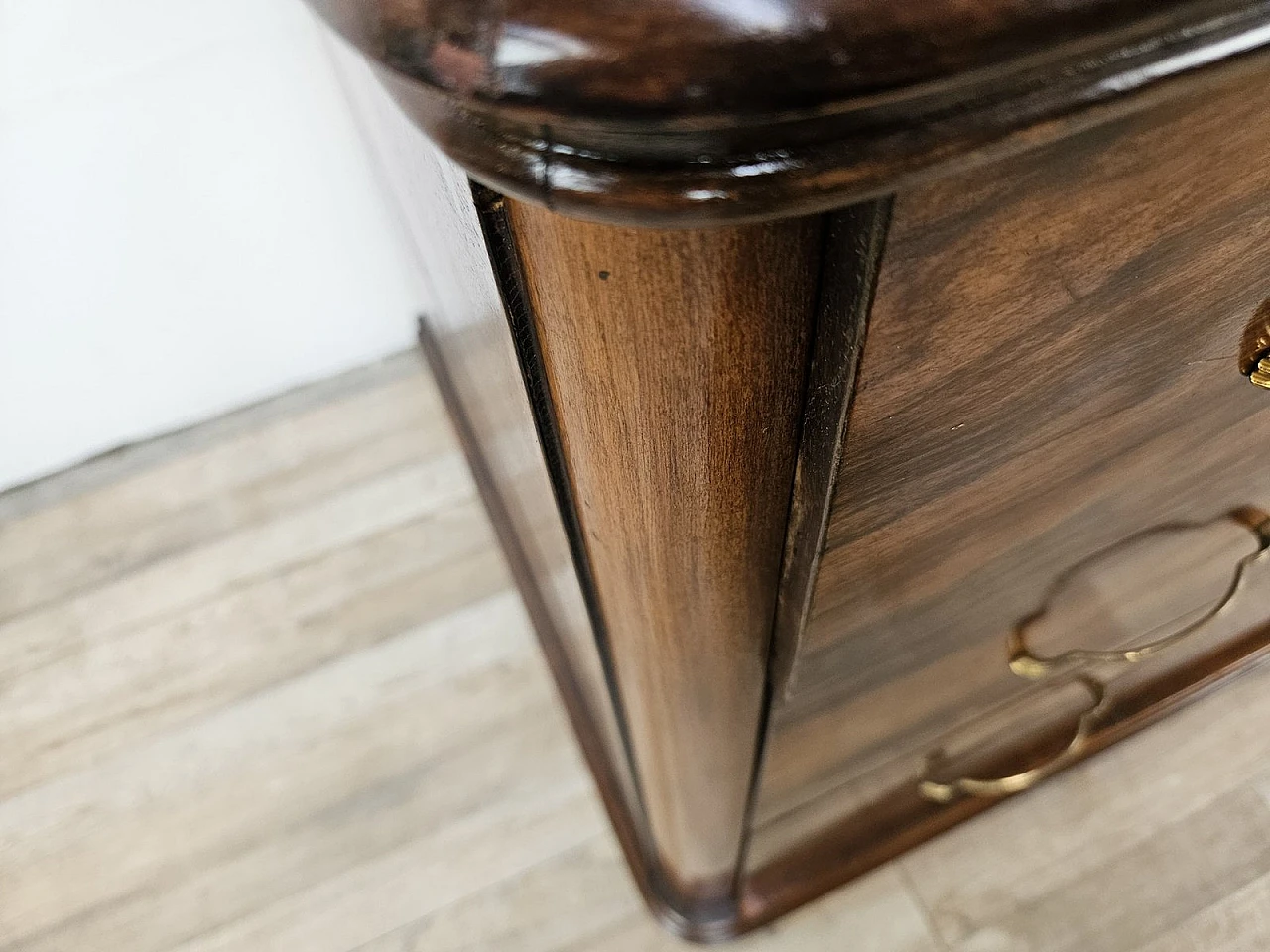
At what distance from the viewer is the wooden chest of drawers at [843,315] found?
0.45ft

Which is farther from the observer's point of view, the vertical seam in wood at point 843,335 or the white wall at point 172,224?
the white wall at point 172,224

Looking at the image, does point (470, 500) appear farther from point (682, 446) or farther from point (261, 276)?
point (682, 446)

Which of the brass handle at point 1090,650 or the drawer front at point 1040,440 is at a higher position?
the drawer front at point 1040,440

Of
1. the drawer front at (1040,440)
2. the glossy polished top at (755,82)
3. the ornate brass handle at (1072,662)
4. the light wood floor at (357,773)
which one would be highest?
the glossy polished top at (755,82)

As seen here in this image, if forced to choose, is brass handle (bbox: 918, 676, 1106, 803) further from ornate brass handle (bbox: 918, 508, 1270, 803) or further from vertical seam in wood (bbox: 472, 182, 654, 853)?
vertical seam in wood (bbox: 472, 182, 654, 853)

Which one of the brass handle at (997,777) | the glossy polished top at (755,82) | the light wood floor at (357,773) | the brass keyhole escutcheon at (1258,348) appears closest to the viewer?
the glossy polished top at (755,82)

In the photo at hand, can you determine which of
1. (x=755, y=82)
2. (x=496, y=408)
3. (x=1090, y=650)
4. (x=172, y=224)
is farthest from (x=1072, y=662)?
(x=172, y=224)

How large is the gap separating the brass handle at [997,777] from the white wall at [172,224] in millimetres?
641

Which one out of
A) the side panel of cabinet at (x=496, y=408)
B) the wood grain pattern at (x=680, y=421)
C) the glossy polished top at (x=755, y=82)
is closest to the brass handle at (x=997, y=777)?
the side panel of cabinet at (x=496, y=408)

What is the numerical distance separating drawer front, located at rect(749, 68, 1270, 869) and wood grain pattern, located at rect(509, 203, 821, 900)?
21mm

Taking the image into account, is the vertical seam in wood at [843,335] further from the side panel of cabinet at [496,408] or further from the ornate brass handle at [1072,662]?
the ornate brass handle at [1072,662]

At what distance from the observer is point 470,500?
3.43 feet

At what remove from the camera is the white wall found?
0.77 m

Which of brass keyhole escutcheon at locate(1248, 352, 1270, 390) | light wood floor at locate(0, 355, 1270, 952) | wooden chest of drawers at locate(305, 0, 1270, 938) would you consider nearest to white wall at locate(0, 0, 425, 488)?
light wood floor at locate(0, 355, 1270, 952)
